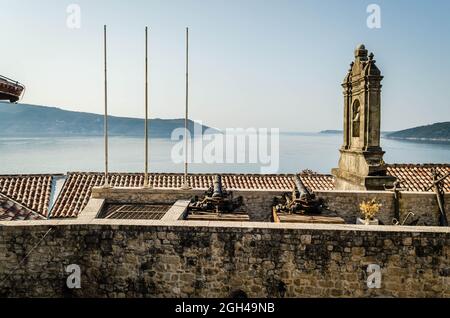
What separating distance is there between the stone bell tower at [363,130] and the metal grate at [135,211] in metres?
6.32

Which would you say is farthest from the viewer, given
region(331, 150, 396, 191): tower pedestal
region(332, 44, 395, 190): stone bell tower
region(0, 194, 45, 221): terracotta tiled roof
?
region(332, 44, 395, 190): stone bell tower

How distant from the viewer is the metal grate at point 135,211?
8.02 m

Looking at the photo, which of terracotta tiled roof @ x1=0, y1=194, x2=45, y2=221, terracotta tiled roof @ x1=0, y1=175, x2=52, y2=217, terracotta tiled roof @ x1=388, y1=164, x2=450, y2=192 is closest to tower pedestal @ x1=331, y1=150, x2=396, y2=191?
terracotta tiled roof @ x1=388, y1=164, x2=450, y2=192

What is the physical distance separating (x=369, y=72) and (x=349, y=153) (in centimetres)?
286

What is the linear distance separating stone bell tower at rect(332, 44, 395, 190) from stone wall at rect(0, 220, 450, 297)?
464cm

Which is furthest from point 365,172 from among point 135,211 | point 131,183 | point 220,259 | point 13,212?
point 13,212

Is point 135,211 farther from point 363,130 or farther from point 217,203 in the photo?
point 363,130

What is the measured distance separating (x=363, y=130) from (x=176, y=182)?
869 centimetres

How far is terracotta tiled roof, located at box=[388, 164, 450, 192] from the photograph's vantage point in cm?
1455

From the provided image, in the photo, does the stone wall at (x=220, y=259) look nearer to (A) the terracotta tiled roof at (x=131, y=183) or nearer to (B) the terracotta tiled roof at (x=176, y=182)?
(A) the terracotta tiled roof at (x=131, y=183)

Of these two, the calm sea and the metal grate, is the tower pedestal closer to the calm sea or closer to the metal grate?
the metal grate

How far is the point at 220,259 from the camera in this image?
239 inches

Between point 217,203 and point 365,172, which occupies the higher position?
point 365,172
